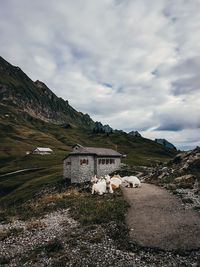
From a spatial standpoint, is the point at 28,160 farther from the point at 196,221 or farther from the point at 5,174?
the point at 196,221

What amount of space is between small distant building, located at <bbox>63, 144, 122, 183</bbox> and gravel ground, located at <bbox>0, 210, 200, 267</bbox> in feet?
178

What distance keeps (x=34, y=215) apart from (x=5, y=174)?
347 feet

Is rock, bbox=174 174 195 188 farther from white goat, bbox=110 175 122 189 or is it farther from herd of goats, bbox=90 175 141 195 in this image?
white goat, bbox=110 175 122 189

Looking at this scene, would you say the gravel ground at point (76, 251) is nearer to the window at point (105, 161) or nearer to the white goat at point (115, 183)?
the white goat at point (115, 183)

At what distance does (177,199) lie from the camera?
4041cm

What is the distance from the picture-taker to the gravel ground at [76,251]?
23.3 meters

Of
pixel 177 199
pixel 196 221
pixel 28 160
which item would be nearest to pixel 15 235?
pixel 196 221

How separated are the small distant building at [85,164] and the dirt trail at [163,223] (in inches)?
1872

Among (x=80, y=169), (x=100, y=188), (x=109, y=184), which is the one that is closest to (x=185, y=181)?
(x=109, y=184)

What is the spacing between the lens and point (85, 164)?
293 ft

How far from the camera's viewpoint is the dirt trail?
84.0 feet

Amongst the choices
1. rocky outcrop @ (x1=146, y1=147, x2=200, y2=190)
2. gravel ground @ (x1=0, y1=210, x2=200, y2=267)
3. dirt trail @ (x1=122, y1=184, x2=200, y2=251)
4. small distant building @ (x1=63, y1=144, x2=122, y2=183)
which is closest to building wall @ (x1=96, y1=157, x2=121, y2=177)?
small distant building @ (x1=63, y1=144, x2=122, y2=183)

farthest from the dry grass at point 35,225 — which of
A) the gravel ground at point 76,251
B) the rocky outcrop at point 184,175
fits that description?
the rocky outcrop at point 184,175

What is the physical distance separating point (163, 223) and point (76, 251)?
900 cm
